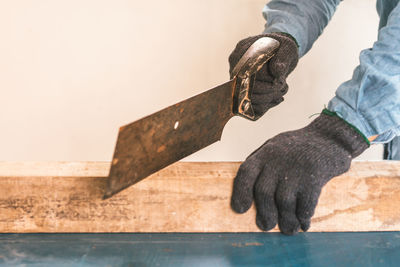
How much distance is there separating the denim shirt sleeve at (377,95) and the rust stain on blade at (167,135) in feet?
0.84

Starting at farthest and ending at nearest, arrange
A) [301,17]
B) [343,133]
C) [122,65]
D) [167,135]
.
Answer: [122,65], [301,17], [343,133], [167,135]

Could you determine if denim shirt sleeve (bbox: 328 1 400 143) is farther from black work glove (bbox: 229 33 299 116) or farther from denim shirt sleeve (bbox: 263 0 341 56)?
denim shirt sleeve (bbox: 263 0 341 56)

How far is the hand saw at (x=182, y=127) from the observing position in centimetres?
66

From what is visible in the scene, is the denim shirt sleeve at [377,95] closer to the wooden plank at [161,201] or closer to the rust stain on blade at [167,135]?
the wooden plank at [161,201]

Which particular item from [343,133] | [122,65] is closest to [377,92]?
[343,133]

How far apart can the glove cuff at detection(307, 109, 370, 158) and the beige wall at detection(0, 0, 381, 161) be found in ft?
2.50

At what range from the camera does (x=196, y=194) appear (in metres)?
0.79

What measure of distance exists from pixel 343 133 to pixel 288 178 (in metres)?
0.17

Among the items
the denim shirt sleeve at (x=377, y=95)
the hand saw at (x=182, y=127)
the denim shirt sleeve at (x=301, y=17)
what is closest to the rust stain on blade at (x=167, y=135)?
the hand saw at (x=182, y=127)

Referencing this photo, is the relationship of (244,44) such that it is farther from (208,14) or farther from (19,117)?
(19,117)

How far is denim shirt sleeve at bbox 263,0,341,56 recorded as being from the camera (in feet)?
3.69

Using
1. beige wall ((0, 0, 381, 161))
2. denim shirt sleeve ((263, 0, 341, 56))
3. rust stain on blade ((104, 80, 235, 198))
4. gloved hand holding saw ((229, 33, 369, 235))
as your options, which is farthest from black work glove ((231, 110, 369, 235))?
beige wall ((0, 0, 381, 161))

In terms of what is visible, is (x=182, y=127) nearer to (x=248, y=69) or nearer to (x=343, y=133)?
(x=248, y=69)

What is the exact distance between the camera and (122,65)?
159 centimetres
